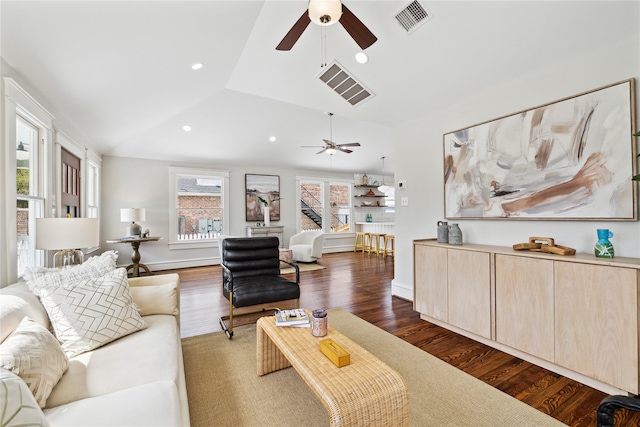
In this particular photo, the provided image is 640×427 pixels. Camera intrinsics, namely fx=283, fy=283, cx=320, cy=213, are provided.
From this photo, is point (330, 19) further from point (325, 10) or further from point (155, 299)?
point (155, 299)

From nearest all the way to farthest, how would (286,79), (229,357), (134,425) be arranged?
(134,425) < (229,357) < (286,79)

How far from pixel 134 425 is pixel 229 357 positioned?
1.41 metres

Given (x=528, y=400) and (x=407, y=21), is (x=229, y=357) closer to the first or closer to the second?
(x=528, y=400)

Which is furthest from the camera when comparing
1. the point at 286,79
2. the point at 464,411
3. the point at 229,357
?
the point at 286,79

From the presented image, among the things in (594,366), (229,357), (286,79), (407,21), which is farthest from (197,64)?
(594,366)

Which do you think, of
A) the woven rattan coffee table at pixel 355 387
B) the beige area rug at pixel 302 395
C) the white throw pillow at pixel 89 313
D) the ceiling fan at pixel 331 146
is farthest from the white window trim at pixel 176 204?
the woven rattan coffee table at pixel 355 387

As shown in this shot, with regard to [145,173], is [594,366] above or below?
below

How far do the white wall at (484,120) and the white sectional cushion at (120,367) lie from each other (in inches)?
119

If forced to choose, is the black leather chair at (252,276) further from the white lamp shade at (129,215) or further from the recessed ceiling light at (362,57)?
the white lamp shade at (129,215)

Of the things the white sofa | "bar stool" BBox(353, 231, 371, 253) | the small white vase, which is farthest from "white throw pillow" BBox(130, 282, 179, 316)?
"bar stool" BBox(353, 231, 371, 253)

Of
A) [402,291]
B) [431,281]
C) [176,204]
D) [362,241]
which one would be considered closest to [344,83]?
[431,281]

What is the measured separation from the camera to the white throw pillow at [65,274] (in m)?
1.76

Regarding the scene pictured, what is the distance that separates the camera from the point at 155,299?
7.19 ft

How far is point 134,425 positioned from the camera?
1.03 m
